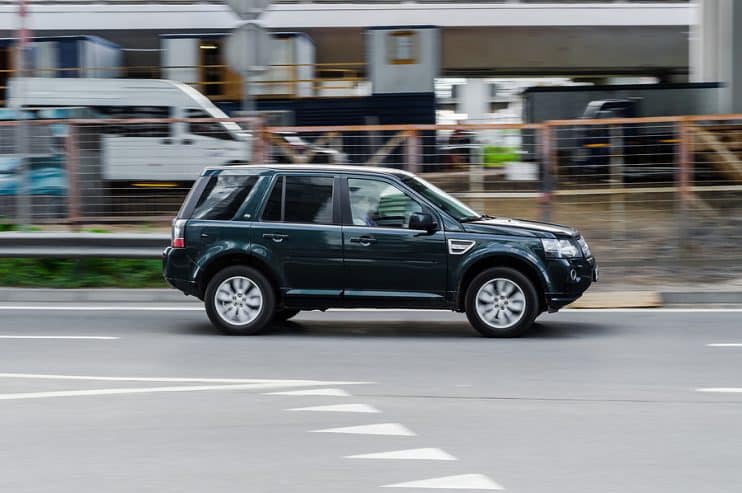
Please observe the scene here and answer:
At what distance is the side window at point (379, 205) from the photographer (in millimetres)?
10047

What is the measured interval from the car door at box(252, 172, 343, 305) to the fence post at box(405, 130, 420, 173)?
13.5ft

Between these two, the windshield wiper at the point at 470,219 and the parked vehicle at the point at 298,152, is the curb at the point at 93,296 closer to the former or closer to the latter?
the parked vehicle at the point at 298,152

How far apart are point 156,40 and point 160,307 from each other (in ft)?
74.2

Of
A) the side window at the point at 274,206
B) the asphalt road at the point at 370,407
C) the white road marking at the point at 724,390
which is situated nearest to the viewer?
the asphalt road at the point at 370,407

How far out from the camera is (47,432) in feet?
20.9

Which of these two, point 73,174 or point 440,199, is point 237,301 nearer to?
point 440,199

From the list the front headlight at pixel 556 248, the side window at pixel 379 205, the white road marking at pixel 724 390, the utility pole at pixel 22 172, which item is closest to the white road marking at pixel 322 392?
the white road marking at pixel 724 390

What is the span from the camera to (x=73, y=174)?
14078 millimetres

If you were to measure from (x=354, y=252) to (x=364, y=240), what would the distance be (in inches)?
5.5

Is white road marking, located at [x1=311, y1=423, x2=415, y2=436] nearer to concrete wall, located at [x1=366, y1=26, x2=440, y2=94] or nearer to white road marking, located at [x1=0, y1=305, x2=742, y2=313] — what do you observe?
white road marking, located at [x1=0, y1=305, x2=742, y2=313]

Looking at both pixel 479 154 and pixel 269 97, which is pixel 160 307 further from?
pixel 269 97

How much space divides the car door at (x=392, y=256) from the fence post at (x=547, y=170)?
433 centimetres

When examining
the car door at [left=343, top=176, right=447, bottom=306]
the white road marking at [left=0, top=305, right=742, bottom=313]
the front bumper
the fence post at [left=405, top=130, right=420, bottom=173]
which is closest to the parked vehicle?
the fence post at [left=405, top=130, right=420, bottom=173]

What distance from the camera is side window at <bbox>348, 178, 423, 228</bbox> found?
10047 mm
